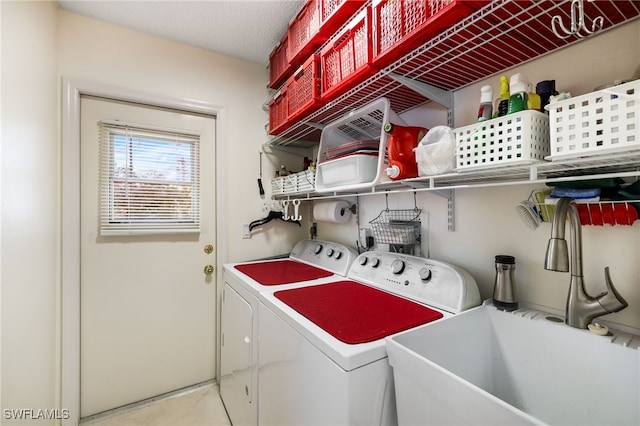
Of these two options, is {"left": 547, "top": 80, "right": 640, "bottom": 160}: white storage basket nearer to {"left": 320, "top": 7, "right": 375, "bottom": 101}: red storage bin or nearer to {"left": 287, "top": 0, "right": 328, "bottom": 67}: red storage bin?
{"left": 320, "top": 7, "right": 375, "bottom": 101}: red storage bin

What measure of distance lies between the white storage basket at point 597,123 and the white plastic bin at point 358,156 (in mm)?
649

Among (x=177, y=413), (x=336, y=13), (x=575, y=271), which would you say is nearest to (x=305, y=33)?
(x=336, y=13)

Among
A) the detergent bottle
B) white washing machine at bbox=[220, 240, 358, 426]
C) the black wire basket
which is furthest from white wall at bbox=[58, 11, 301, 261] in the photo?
the detergent bottle

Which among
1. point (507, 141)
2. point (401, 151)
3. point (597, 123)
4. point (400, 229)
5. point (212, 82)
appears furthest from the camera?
point (212, 82)

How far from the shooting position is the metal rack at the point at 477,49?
0.81 meters

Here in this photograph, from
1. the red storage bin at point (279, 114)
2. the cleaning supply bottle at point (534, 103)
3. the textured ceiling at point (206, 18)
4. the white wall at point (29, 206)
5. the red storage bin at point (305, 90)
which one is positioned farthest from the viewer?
the red storage bin at point (279, 114)

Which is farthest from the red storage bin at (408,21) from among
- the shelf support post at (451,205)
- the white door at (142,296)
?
the white door at (142,296)

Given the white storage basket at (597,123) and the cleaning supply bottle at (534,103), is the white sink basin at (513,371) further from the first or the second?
the cleaning supply bottle at (534,103)

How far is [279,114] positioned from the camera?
202cm

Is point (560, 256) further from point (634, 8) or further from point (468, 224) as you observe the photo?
point (634, 8)

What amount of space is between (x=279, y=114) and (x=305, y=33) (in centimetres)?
57

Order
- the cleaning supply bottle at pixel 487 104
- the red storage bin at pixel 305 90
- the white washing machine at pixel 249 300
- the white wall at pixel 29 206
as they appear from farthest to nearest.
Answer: the red storage bin at pixel 305 90, the white washing machine at pixel 249 300, the white wall at pixel 29 206, the cleaning supply bottle at pixel 487 104

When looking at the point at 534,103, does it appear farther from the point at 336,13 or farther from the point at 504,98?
the point at 336,13

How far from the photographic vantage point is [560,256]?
0.83m
